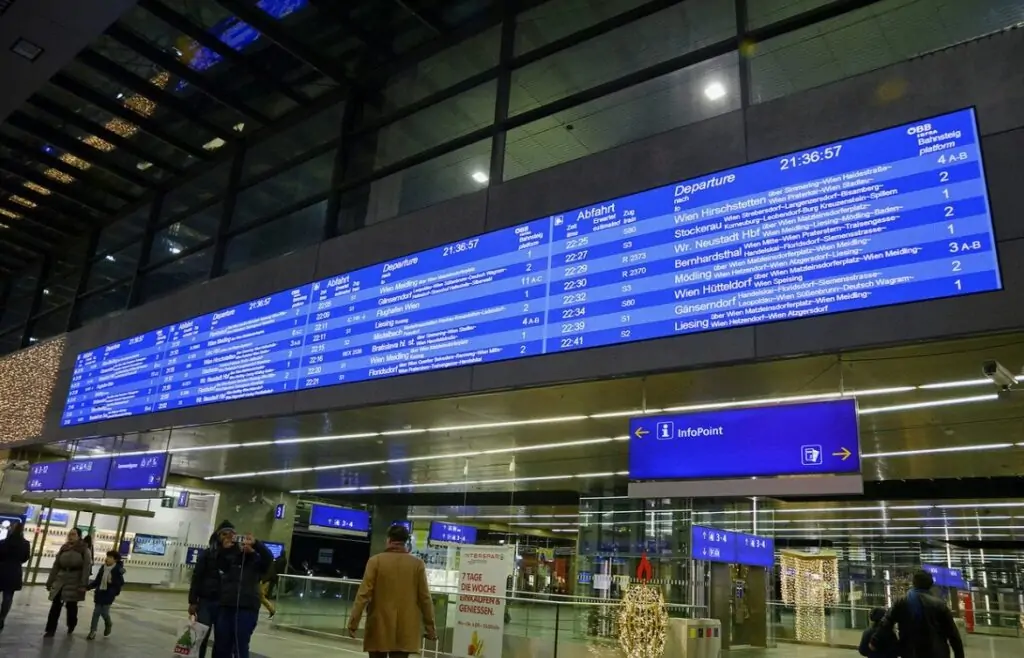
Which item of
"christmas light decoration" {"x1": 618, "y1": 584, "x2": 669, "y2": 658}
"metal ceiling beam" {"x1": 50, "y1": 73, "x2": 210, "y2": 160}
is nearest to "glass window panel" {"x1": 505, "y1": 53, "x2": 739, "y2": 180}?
"christmas light decoration" {"x1": 618, "y1": 584, "x2": 669, "y2": 658}

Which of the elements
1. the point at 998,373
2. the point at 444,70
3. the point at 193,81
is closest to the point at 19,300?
the point at 193,81

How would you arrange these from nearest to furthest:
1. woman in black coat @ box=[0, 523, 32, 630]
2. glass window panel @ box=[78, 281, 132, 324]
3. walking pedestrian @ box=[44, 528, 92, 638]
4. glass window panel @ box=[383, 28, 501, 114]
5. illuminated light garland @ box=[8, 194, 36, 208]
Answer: woman in black coat @ box=[0, 523, 32, 630]
walking pedestrian @ box=[44, 528, 92, 638]
glass window panel @ box=[383, 28, 501, 114]
glass window panel @ box=[78, 281, 132, 324]
illuminated light garland @ box=[8, 194, 36, 208]

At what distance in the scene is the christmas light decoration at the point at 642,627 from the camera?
29.7 feet

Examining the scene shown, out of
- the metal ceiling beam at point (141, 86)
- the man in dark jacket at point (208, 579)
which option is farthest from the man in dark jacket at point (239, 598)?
the metal ceiling beam at point (141, 86)

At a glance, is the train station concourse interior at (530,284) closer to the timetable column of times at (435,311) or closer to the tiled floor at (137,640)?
the timetable column of times at (435,311)

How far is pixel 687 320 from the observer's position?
5.86 metres

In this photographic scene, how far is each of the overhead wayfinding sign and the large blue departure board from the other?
0.73 m

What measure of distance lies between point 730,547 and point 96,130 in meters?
13.0

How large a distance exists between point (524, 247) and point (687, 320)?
1.92 meters

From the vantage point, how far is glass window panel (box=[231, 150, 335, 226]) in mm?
10844

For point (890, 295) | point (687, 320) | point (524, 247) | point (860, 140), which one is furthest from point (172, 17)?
point (890, 295)

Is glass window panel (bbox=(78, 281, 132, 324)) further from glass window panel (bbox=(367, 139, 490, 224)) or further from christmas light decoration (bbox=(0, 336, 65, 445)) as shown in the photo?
glass window panel (bbox=(367, 139, 490, 224))

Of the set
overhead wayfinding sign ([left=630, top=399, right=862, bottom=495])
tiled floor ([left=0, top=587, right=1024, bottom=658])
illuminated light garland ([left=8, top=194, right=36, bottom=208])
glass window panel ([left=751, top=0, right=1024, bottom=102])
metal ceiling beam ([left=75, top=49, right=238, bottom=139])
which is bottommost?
tiled floor ([left=0, top=587, right=1024, bottom=658])

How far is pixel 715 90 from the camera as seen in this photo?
7.16 m
